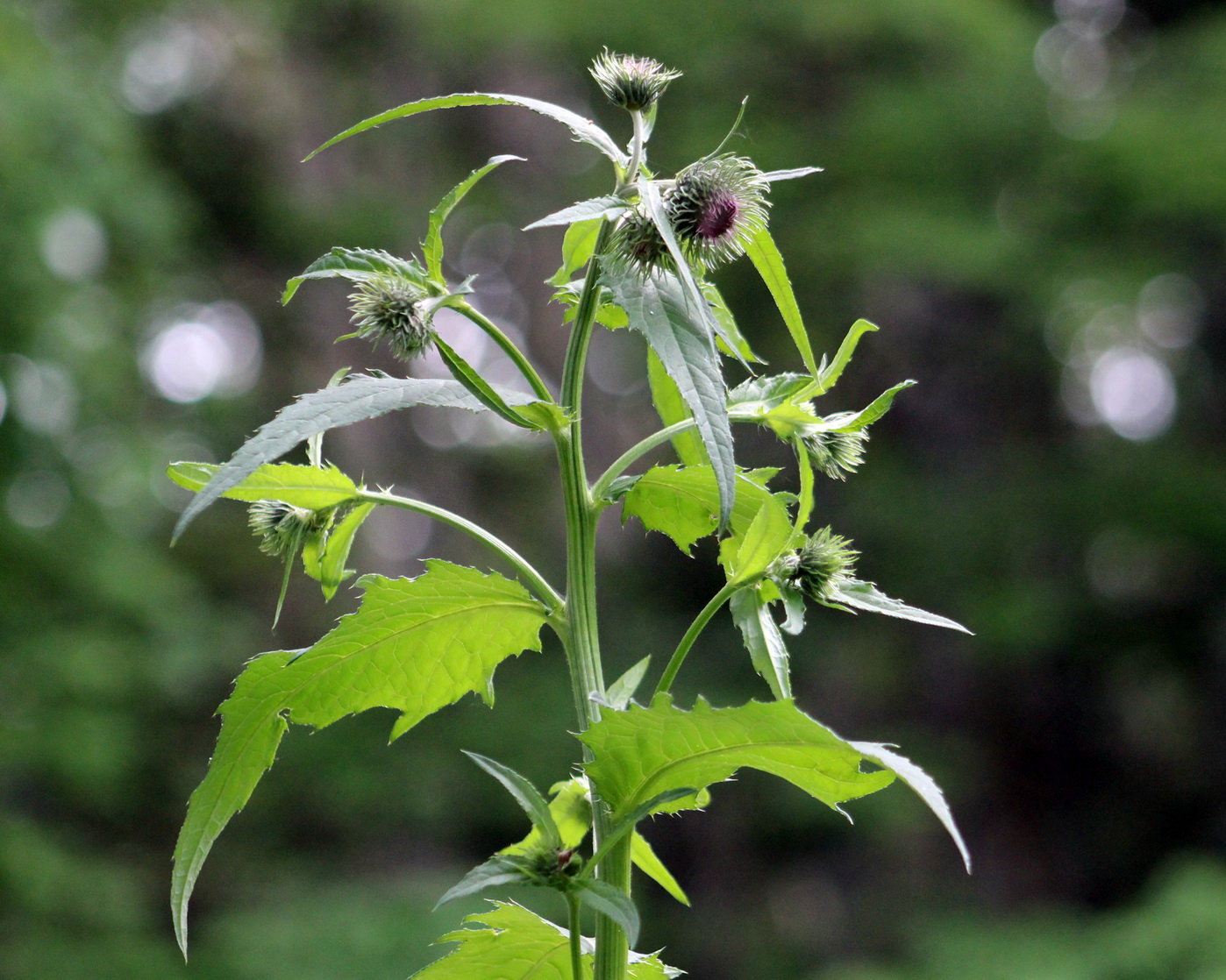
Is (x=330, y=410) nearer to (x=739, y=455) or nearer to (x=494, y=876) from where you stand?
(x=494, y=876)

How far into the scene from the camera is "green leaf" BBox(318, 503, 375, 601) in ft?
2.88

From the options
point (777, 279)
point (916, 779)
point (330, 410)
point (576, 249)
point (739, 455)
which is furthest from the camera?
point (739, 455)

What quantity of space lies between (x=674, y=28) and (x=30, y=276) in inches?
185

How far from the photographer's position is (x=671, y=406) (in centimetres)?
98

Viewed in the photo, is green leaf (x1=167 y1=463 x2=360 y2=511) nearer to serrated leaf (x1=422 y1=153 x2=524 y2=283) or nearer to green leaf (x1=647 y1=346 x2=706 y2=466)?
serrated leaf (x1=422 y1=153 x2=524 y2=283)

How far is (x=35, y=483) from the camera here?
238 inches

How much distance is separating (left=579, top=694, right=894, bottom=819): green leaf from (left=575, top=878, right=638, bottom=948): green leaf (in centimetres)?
6

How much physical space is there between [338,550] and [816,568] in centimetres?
37

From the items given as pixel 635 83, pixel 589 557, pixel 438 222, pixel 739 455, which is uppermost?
pixel 635 83

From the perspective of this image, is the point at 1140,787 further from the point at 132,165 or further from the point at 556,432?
the point at 556,432

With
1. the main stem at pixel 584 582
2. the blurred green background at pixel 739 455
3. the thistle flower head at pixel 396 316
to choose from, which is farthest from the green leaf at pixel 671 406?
the blurred green background at pixel 739 455

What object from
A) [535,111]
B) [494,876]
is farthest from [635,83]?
[494,876]

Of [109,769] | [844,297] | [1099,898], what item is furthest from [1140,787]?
[109,769]

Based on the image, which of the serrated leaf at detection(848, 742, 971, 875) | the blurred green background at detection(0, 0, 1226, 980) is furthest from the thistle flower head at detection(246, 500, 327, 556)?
the blurred green background at detection(0, 0, 1226, 980)
